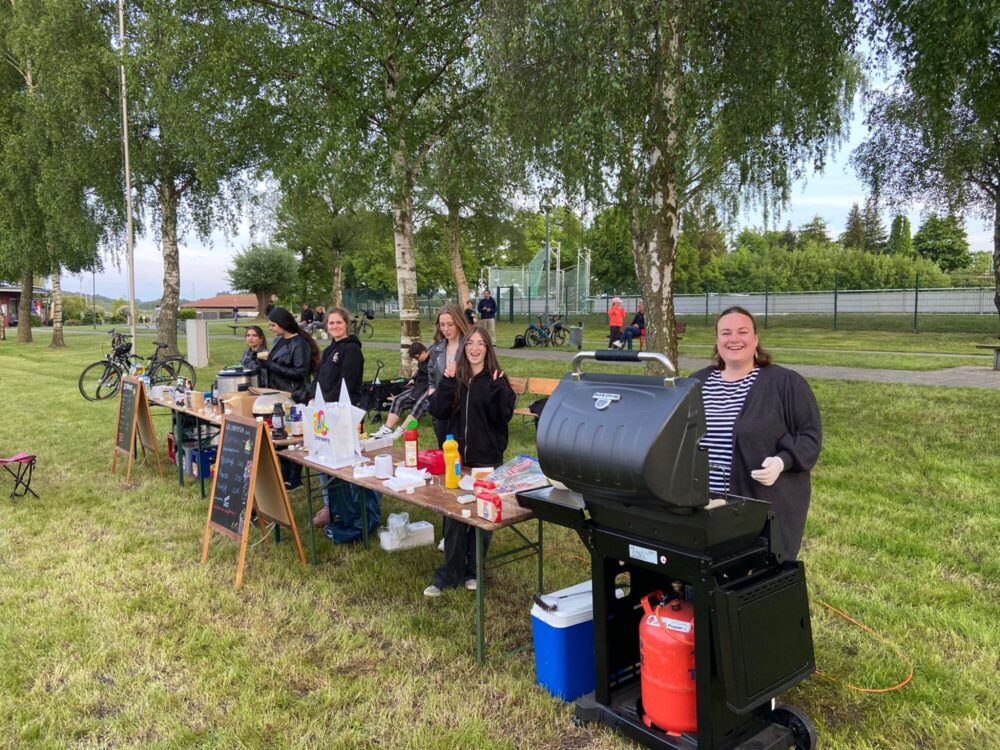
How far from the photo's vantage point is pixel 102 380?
475 inches

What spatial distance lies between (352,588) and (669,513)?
2520 mm

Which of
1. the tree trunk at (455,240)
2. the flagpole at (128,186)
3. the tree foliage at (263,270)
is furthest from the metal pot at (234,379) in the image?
the tree foliage at (263,270)

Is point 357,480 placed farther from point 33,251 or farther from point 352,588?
point 33,251

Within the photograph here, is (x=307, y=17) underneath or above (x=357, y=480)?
above

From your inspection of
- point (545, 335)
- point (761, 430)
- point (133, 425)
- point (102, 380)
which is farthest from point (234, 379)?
point (545, 335)

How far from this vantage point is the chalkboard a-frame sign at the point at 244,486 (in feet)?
13.3

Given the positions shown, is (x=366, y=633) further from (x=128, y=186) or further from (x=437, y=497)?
(x=128, y=186)

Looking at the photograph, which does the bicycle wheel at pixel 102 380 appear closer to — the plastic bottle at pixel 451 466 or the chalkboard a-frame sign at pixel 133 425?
the chalkboard a-frame sign at pixel 133 425

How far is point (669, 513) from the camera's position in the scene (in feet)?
6.98

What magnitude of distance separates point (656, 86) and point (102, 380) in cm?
1072

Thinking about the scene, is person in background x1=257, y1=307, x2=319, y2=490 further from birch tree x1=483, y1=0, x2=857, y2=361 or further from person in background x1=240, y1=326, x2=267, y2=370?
birch tree x1=483, y1=0, x2=857, y2=361

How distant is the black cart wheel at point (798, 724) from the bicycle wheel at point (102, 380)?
1262 cm

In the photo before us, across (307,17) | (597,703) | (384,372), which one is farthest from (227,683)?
(384,372)

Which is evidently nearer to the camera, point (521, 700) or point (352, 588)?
point (521, 700)
